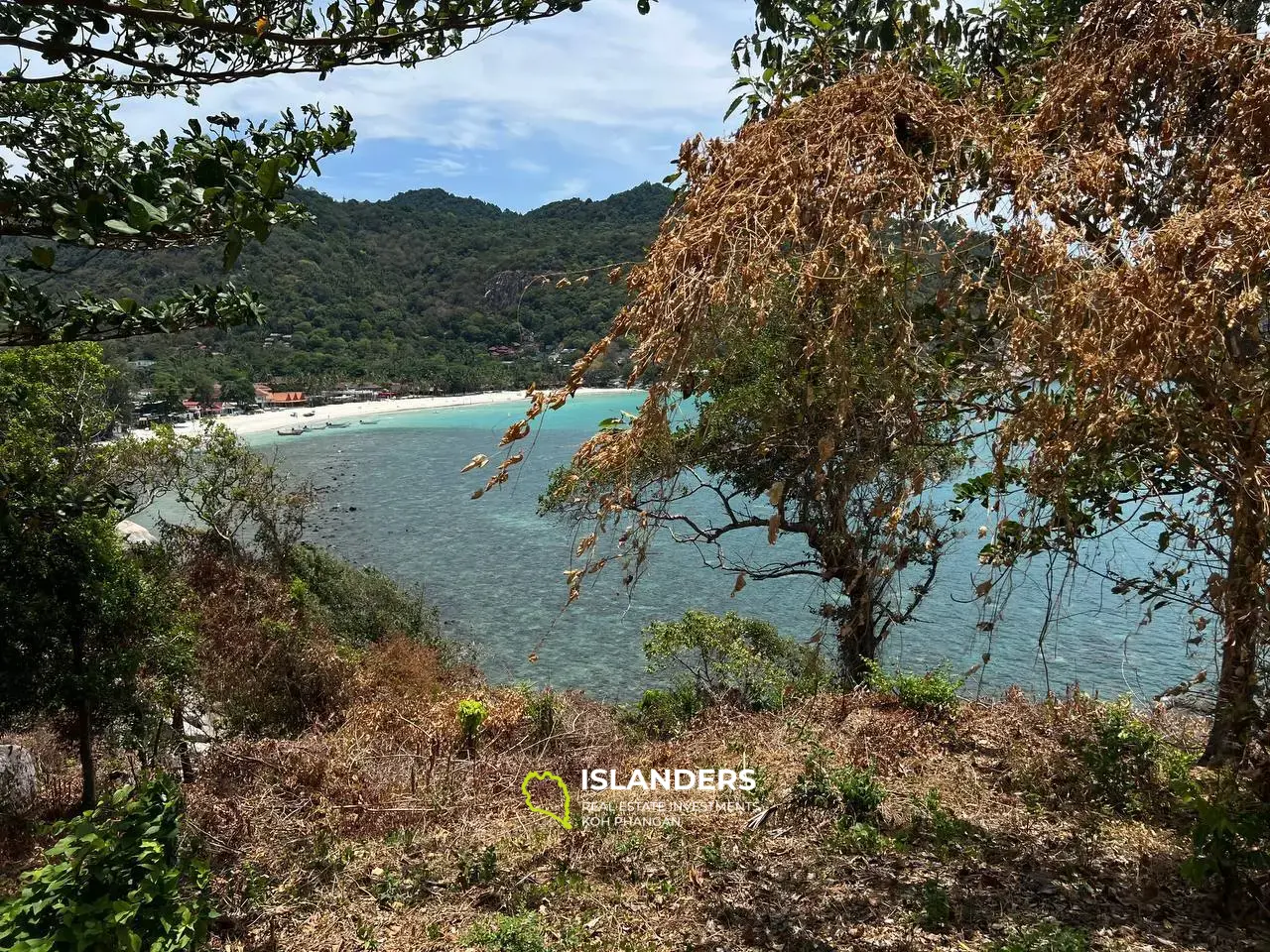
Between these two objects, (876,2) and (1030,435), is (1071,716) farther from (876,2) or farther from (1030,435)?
(876,2)

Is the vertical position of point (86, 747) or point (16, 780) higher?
point (86, 747)

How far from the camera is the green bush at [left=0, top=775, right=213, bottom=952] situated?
7.41 ft

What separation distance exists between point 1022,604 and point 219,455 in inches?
613

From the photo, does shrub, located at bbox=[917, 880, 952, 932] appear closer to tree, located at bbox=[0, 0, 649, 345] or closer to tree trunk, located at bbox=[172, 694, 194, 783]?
tree, located at bbox=[0, 0, 649, 345]

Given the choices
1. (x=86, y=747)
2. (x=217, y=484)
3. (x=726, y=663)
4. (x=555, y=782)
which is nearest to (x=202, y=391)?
(x=217, y=484)

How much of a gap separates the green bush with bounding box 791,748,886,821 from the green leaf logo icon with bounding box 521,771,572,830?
1.25 meters

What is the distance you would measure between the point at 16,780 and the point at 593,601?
16.5 metres

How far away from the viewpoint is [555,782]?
16.1 feet

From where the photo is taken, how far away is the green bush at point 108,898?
2.26 meters

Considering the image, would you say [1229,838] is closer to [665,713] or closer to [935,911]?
[935,911]

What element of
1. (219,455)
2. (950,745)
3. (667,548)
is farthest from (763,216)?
(667,548)

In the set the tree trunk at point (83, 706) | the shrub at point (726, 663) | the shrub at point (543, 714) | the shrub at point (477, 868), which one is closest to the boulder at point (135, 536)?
the tree trunk at point (83, 706)

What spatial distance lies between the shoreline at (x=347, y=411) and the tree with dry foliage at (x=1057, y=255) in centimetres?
5045

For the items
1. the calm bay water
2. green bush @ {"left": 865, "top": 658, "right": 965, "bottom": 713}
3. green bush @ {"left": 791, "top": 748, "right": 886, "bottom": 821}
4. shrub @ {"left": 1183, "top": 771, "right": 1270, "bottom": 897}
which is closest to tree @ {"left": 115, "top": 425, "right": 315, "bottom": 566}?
the calm bay water
